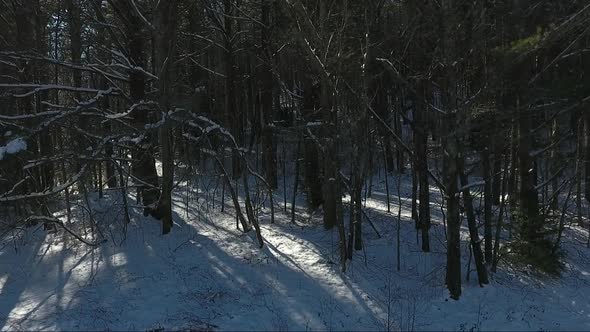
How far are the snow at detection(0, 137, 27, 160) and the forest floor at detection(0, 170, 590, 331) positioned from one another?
2711mm

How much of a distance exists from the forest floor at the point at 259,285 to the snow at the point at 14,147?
271cm

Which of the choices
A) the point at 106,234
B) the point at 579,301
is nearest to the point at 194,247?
the point at 106,234

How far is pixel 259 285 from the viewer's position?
10.4 metres

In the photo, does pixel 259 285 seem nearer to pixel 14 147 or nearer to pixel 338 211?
pixel 338 211

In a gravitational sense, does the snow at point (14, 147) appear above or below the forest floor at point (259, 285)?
above

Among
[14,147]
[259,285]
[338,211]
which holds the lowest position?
[259,285]


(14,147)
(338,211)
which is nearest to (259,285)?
(338,211)

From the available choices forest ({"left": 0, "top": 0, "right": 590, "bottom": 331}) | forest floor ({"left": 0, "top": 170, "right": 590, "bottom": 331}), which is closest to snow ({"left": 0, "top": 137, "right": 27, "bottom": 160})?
forest ({"left": 0, "top": 0, "right": 590, "bottom": 331})

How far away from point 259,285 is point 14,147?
241 inches

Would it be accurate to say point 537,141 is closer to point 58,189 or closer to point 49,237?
point 58,189

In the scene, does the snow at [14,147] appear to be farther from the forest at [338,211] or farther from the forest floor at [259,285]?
the forest floor at [259,285]

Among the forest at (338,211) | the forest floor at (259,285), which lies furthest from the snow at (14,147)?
the forest floor at (259,285)

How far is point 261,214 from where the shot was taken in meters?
16.2

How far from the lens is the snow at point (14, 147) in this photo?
439 inches
